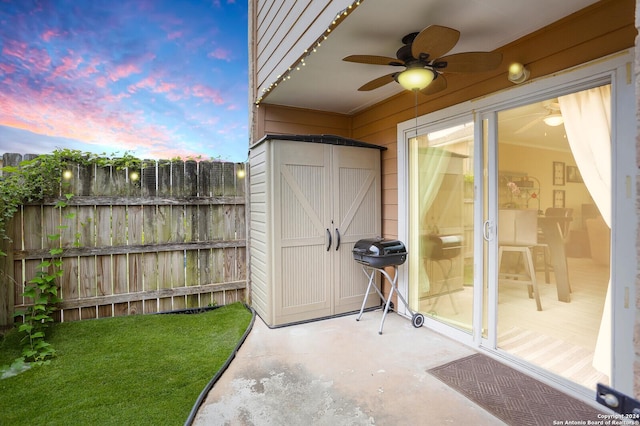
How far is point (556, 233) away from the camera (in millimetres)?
2580

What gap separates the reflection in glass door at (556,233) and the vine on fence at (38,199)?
4080 mm

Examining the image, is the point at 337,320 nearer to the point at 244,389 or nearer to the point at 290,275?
the point at 290,275

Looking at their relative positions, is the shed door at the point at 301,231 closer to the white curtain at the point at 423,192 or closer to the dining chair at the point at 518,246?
the white curtain at the point at 423,192

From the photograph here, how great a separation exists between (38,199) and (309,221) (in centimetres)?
280

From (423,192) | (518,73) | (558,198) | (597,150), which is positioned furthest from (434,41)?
(423,192)

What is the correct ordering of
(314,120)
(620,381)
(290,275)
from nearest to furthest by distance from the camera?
(620,381)
(290,275)
(314,120)

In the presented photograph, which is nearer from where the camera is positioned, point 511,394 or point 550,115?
point 511,394

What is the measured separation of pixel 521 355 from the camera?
267 cm

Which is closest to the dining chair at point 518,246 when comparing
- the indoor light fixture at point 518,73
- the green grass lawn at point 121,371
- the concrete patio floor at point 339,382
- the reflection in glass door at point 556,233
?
the reflection in glass door at point 556,233

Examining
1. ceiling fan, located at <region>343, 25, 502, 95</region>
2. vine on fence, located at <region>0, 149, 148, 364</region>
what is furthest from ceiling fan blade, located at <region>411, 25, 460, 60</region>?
vine on fence, located at <region>0, 149, 148, 364</region>

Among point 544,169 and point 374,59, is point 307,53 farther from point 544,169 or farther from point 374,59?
point 544,169

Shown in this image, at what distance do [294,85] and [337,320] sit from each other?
2702mm

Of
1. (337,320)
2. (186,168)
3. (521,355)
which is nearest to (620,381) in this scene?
(521,355)

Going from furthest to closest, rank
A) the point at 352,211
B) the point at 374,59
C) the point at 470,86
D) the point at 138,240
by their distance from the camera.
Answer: the point at 352,211, the point at 138,240, the point at 470,86, the point at 374,59
